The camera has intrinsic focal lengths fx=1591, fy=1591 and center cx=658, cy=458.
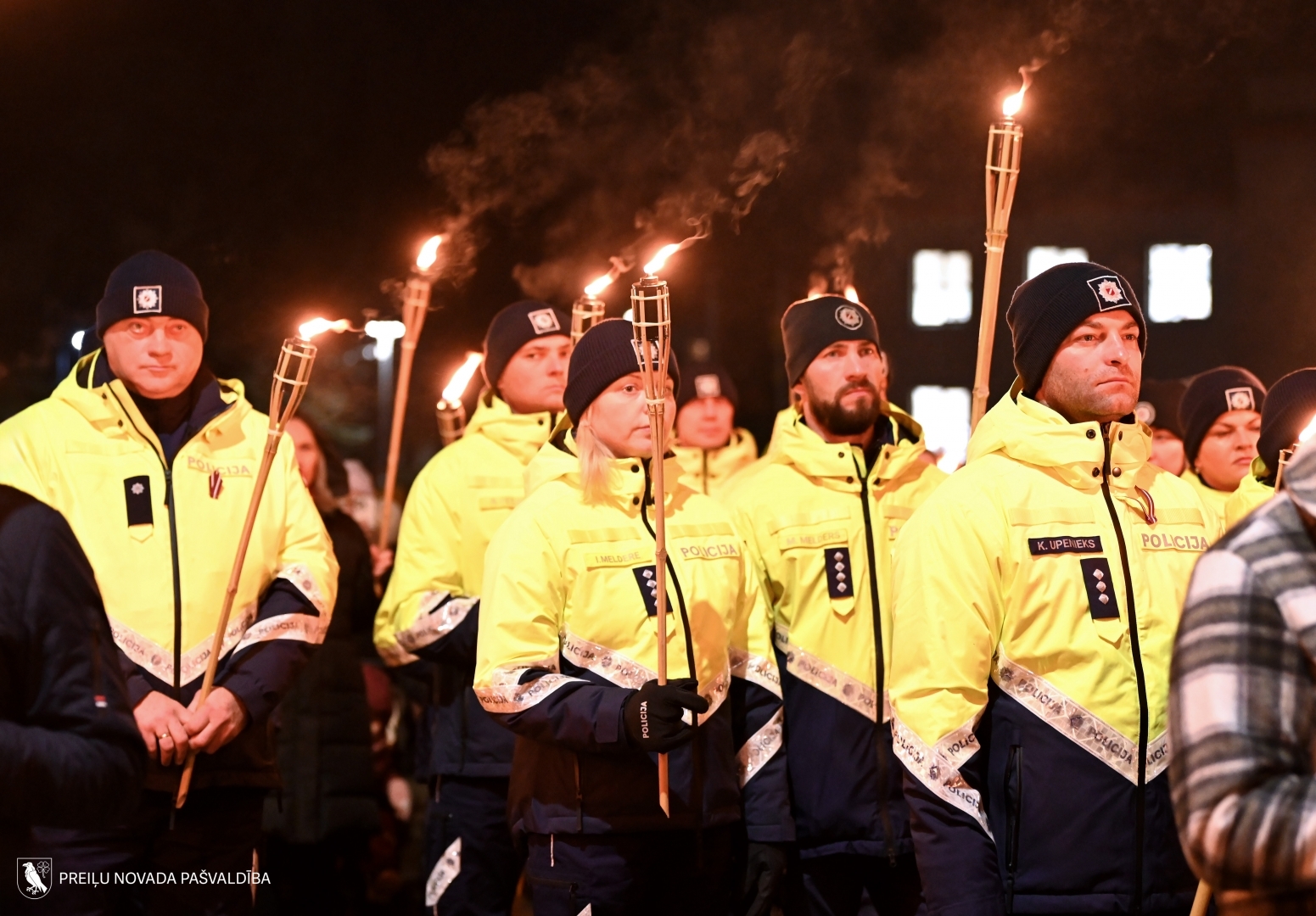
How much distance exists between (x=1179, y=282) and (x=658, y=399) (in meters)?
17.1

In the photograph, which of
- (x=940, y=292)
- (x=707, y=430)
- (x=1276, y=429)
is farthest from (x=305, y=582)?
(x=940, y=292)

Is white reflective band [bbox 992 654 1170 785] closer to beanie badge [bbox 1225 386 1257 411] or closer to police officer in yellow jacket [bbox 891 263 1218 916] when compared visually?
police officer in yellow jacket [bbox 891 263 1218 916]

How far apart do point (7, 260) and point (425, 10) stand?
2.41m

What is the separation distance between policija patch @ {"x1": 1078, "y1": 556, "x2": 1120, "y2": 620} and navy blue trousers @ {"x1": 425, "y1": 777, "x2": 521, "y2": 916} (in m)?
2.49

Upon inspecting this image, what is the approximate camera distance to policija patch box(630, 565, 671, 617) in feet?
13.0

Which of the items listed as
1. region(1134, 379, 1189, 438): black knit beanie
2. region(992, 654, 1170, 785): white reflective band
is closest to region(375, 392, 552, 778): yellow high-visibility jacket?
region(992, 654, 1170, 785): white reflective band

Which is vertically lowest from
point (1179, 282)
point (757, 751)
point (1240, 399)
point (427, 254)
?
point (757, 751)

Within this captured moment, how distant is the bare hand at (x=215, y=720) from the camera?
4.22 meters

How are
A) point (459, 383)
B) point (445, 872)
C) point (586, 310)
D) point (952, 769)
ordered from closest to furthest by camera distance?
point (952, 769)
point (445, 872)
point (586, 310)
point (459, 383)

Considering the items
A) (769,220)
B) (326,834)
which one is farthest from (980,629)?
(769,220)

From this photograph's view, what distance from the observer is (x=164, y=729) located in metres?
4.16

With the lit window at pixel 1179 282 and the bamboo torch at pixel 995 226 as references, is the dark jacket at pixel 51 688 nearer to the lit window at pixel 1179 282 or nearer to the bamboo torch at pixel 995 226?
the bamboo torch at pixel 995 226

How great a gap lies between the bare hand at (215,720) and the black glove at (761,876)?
4.68 feet

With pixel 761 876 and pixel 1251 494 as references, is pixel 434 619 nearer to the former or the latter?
pixel 761 876
